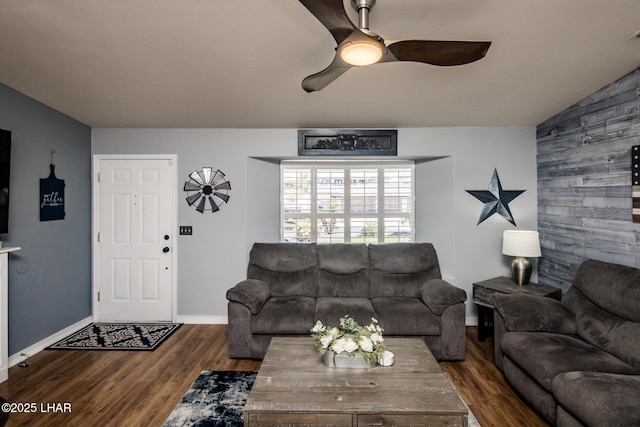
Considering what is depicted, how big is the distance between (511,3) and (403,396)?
2258 millimetres

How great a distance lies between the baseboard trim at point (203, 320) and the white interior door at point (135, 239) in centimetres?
17

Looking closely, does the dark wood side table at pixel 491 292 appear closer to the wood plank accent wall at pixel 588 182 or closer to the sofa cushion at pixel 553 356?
the wood plank accent wall at pixel 588 182

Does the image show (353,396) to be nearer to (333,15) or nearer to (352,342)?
(352,342)

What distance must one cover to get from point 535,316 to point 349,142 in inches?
100

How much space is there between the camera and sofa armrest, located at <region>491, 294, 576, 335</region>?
2.69m

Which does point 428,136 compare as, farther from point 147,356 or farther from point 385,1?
point 147,356

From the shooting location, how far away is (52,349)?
132 inches

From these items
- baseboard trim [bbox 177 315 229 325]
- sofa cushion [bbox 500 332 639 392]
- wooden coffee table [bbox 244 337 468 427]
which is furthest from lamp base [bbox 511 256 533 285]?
baseboard trim [bbox 177 315 229 325]

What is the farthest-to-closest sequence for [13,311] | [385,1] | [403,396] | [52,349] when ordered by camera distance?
[52,349] < [13,311] < [385,1] < [403,396]

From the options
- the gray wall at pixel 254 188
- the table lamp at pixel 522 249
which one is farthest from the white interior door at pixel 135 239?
the table lamp at pixel 522 249

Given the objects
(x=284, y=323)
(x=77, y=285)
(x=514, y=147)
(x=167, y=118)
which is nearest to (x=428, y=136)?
(x=514, y=147)

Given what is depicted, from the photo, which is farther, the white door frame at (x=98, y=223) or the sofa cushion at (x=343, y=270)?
the white door frame at (x=98, y=223)

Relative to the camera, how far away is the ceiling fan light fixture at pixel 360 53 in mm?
1634

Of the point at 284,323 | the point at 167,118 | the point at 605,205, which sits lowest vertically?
the point at 284,323
